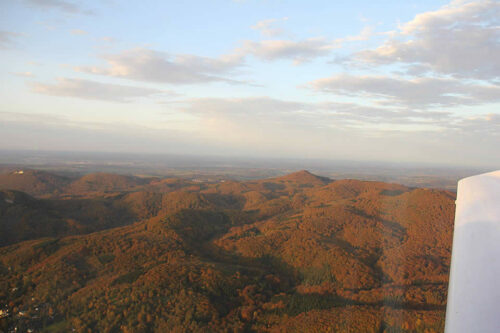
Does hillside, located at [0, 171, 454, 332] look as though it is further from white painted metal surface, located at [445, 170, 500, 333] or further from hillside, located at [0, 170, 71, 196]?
hillside, located at [0, 170, 71, 196]

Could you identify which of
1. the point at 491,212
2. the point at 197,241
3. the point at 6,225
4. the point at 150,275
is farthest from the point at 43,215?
the point at 491,212

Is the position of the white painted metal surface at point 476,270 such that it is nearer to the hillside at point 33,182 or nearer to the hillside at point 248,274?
the hillside at point 248,274

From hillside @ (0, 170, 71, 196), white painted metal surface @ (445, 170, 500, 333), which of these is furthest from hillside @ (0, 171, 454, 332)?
hillside @ (0, 170, 71, 196)

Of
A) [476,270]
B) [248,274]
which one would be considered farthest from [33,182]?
[476,270]

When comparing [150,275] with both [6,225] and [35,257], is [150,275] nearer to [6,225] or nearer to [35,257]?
[35,257]

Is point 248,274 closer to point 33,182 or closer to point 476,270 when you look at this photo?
point 476,270

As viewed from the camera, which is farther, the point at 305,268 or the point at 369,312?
the point at 305,268

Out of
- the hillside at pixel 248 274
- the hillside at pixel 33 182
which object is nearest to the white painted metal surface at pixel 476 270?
the hillside at pixel 248 274
